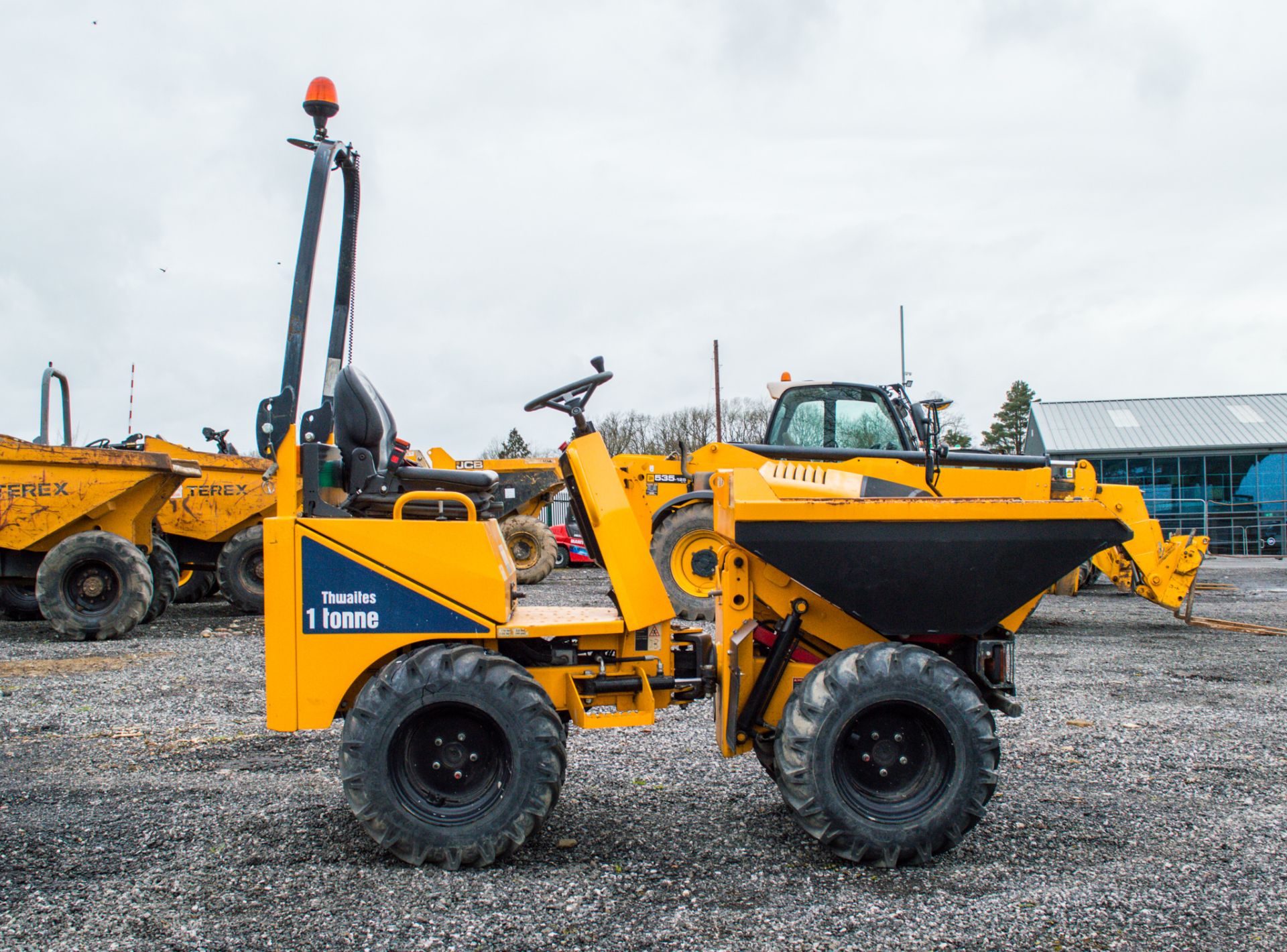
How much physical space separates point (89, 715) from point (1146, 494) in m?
31.7

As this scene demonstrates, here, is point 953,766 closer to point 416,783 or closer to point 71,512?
point 416,783

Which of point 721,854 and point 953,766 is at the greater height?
point 953,766

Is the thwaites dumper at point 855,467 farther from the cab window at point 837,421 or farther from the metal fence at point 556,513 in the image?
the metal fence at point 556,513

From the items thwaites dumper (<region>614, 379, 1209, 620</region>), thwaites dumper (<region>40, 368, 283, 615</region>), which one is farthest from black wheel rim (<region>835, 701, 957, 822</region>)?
thwaites dumper (<region>40, 368, 283, 615</region>)

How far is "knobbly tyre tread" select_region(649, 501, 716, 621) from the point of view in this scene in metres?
10.2

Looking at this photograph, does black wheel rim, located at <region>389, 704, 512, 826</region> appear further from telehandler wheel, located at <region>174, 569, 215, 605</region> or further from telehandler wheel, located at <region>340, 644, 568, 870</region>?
telehandler wheel, located at <region>174, 569, 215, 605</region>

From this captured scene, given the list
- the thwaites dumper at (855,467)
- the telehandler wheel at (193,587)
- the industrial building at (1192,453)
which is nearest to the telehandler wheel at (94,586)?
the telehandler wheel at (193,587)

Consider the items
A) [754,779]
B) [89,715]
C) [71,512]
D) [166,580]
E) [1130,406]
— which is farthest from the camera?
[1130,406]

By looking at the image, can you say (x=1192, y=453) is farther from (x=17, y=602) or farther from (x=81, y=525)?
(x=17, y=602)

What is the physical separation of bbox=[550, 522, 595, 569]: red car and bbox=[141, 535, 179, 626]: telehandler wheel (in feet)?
36.3

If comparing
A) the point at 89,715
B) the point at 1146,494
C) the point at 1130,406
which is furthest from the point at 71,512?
the point at 1130,406

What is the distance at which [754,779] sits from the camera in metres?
4.62

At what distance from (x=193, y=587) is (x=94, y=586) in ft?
13.4

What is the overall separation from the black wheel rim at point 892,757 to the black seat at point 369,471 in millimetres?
1729
